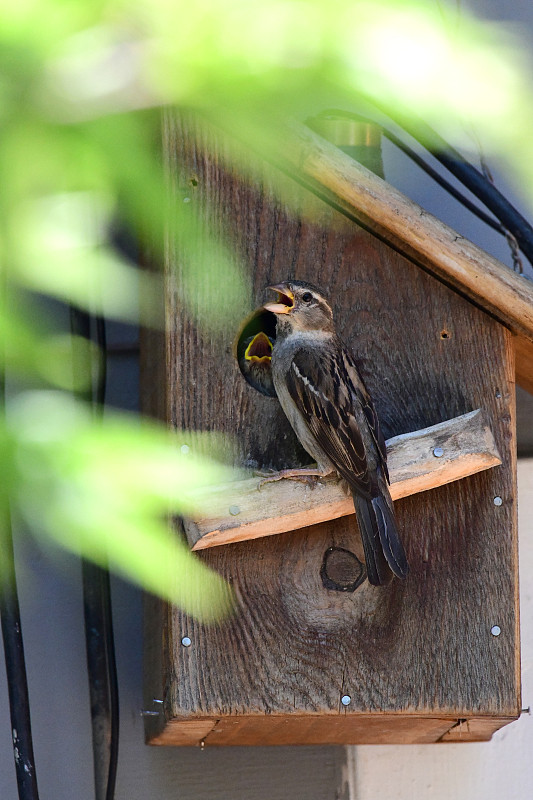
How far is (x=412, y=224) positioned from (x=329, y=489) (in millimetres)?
582

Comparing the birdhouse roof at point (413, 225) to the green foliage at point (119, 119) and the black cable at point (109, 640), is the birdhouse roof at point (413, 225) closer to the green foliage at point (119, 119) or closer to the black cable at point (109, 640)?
the black cable at point (109, 640)

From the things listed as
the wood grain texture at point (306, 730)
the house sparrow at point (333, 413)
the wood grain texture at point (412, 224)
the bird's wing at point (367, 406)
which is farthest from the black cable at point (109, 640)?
the wood grain texture at point (412, 224)

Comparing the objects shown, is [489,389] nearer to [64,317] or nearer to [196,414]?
[196,414]

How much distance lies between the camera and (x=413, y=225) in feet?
6.93

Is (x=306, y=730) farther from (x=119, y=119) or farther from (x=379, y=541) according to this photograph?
(x=119, y=119)

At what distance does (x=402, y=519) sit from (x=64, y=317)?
45.2 inches

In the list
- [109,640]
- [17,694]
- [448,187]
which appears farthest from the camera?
[448,187]

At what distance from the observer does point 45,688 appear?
2592 millimetres

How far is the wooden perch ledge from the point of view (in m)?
1.95

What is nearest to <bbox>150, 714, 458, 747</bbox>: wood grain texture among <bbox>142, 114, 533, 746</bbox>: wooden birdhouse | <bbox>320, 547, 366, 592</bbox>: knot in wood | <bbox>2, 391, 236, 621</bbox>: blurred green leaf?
<bbox>142, 114, 533, 746</bbox>: wooden birdhouse

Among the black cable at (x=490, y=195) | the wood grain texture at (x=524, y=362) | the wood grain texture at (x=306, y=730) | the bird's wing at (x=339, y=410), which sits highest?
the black cable at (x=490, y=195)

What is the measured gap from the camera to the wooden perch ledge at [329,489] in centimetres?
195

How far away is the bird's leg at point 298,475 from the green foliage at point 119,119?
966 millimetres

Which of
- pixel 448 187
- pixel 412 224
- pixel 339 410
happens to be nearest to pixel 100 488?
pixel 339 410
